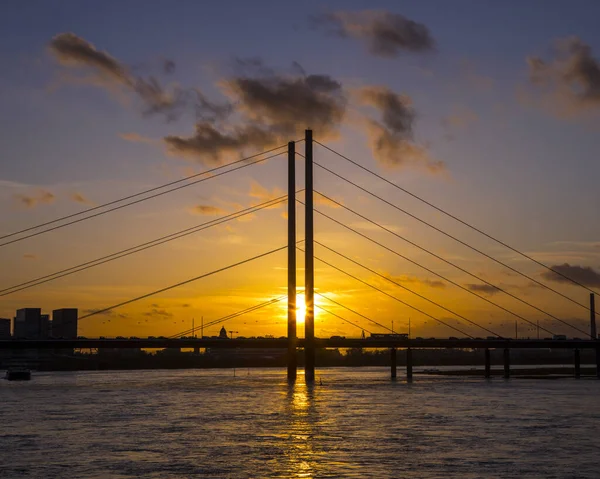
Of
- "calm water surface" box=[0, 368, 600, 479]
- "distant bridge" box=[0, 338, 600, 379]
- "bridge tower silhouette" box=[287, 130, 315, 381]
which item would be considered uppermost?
"bridge tower silhouette" box=[287, 130, 315, 381]

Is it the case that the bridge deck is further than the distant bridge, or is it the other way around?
the bridge deck

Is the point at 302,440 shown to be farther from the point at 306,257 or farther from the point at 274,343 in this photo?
the point at 274,343

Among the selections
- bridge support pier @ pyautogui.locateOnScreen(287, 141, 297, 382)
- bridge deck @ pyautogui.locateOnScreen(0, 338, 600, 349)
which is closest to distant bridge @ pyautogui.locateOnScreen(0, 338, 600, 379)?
bridge deck @ pyautogui.locateOnScreen(0, 338, 600, 349)

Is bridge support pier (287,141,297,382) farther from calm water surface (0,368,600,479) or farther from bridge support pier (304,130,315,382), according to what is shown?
calm water surface (0,368,600,479)

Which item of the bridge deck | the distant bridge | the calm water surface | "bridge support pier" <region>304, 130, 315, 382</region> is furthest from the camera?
the bridge deck

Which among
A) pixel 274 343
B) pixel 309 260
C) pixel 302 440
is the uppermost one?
pixel 309 260

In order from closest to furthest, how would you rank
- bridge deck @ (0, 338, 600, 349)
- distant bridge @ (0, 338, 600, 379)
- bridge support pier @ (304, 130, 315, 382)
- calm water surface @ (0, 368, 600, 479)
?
calm water surface @ (0, 368, 600, 479), bridge support pier @ (304, 130, 315, 382), distant bridge @ (0, 338, 600, 379), bridge deck @ (0, 338, 600, 349)

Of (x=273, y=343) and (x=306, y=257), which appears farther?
(x=273, y=343)

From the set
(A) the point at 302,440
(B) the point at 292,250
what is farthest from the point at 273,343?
(A) the point at 302,440

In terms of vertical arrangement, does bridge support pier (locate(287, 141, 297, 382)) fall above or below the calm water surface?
above

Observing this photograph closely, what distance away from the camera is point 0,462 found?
3300cm

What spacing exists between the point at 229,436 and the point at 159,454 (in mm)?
8210

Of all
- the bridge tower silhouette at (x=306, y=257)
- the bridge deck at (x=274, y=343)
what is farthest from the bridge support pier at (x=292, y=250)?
the bridge deck at (x=274, y=343)

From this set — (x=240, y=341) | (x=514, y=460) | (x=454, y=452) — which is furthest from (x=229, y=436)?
(x=240, y=341)
